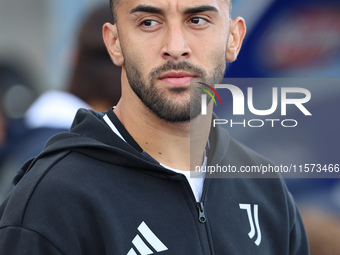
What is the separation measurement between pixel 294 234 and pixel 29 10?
920 cm

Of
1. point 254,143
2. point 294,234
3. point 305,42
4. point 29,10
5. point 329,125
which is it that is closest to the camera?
point 294,234

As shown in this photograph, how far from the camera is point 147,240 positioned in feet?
7.44

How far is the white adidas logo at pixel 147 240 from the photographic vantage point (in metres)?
2.25

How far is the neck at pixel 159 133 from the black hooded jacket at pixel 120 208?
8 cm

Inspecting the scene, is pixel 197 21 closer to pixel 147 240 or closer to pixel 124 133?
pixel 124 133

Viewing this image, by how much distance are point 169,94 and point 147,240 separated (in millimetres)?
480

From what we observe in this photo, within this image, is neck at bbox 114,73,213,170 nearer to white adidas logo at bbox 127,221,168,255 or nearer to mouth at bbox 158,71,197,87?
mouth at bbox 158,71,197,87

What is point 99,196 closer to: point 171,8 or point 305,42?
point 171,8

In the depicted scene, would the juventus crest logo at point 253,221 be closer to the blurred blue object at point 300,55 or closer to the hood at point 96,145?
the hood at point 96,145

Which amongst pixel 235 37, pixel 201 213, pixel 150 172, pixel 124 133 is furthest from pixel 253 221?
A: pixel 235 37

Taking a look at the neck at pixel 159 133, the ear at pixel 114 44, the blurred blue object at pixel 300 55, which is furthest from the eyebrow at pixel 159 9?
the blurred blue object at pixel 300 55

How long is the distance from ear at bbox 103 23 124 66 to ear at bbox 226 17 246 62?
0.39 meters

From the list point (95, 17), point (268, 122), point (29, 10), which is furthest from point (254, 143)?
point (29, 10)

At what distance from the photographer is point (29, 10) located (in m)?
11.3
